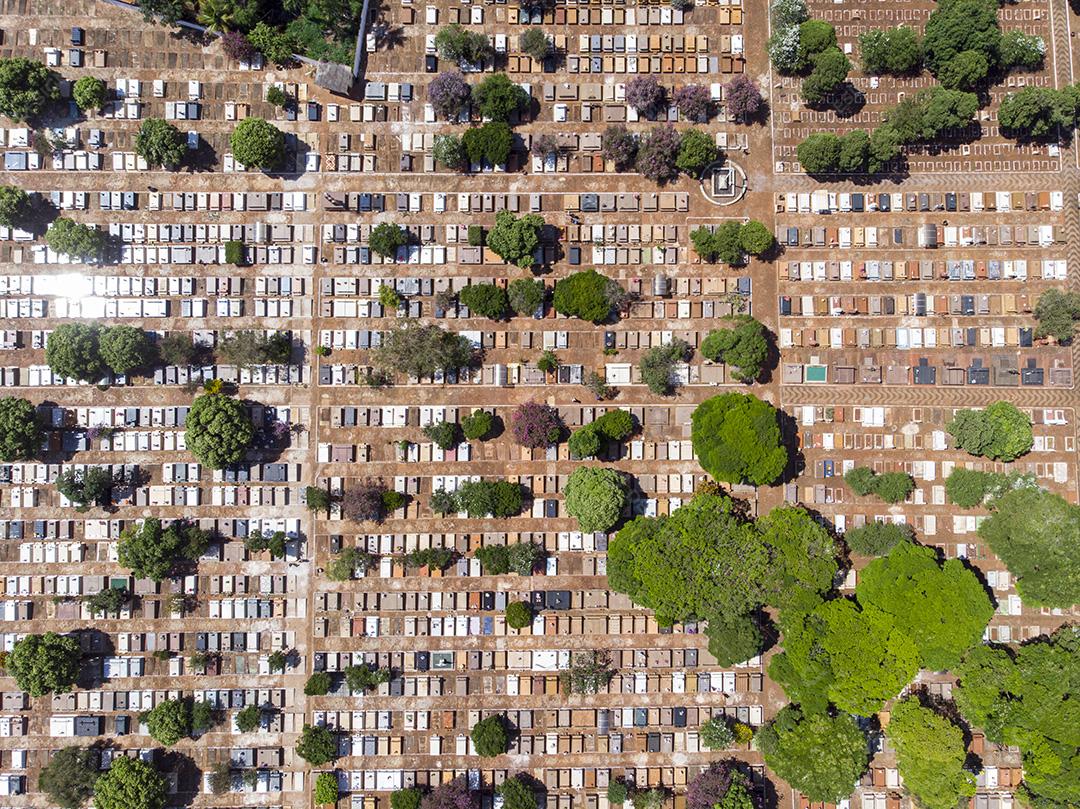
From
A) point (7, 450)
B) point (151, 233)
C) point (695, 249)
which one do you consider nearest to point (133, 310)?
point (151, 233)

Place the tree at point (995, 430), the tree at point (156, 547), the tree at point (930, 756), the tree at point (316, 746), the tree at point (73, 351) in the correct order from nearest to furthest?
1. the tree at point (930, 756)
2. the tree at point (73, 351)
3. the tree at point (156, 547)
4. the tree at point (316, 746)
5. the tree at point (995, 430)

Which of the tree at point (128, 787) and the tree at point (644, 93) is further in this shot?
the tree at point (644, 93)

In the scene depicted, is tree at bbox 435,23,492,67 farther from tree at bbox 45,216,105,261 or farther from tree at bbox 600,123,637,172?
tree at bbox 45,216,105,261

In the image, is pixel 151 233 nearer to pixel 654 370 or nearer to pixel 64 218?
pixel 64 218

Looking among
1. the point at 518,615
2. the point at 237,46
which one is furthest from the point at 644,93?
the point at 518,615

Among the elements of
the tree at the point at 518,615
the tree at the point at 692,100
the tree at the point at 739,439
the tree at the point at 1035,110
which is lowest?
the tree at the point at 518,615

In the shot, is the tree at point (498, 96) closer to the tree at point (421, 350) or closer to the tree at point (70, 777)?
the tree at point (421, 350)

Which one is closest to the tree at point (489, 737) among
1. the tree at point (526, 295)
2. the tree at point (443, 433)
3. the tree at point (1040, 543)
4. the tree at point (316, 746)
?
the tree at point (316, 746)
